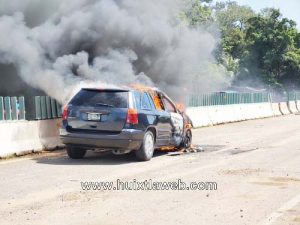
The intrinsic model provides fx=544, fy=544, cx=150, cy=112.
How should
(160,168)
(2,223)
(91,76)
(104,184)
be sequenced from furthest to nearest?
(91,76) → (160,168) → (104,184) → (2,223)

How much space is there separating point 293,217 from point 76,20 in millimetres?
13953

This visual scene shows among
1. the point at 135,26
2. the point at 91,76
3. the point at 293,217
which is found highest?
the point at 135,26

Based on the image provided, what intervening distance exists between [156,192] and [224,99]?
2104cm

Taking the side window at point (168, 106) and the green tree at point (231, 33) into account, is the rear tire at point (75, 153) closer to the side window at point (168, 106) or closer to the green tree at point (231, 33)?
the side window at point (168, 106)

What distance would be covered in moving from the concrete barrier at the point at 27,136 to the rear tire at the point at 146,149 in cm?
283

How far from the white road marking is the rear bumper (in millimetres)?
4146

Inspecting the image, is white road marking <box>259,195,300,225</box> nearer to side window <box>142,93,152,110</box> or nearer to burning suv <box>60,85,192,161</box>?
burning suv <box>60,85,192,161</box>

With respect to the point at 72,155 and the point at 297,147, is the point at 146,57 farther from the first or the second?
the point at 72,155

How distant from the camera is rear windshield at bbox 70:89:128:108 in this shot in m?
11.3

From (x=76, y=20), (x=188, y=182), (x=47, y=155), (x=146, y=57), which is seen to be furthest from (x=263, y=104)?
(x=188, y=182)

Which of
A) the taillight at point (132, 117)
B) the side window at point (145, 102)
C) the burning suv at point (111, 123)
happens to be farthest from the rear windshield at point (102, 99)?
the side window at point (145, 102)

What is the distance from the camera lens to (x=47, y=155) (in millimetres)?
12594

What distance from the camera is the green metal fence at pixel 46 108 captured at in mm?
13778

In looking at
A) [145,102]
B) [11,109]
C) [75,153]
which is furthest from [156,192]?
[11,109]
